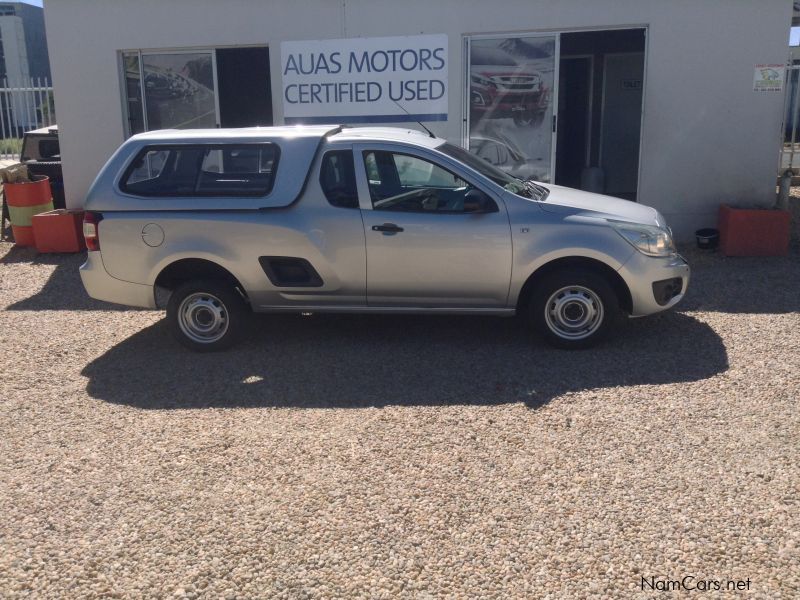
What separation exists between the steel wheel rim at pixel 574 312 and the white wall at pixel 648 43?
15.1ft

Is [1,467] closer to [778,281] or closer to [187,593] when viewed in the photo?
[187,593]

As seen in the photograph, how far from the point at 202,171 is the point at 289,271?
1103 mm

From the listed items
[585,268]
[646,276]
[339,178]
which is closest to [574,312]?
[585,268]

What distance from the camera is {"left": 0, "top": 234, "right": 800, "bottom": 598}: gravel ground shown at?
12.4 feet

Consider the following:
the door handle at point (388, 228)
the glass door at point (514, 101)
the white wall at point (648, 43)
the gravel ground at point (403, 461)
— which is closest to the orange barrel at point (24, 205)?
the white wall at point (648, 43)

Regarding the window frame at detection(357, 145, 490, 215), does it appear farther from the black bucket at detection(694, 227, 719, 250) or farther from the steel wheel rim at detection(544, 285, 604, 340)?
the black bucket at detection(694, 227, 719, 250)

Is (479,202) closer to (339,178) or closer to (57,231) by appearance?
(339,178)

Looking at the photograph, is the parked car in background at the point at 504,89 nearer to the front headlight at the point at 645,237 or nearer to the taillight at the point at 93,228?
the front headlight at the point at 645,237

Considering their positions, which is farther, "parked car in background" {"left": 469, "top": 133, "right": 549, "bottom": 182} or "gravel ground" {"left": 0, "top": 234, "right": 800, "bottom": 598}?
"parked car in background" {"left": 469, "top": 133, "right": 549, "bottom": 182}

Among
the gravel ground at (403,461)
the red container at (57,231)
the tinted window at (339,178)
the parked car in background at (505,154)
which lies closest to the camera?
the gravel ground at (403,461)

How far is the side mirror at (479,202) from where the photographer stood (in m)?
6.49

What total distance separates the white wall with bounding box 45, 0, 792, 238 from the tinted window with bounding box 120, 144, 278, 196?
4.51 m

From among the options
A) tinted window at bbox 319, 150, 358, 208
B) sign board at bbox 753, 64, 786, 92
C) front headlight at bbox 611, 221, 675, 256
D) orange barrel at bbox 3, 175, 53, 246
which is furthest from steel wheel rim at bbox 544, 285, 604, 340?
orange barrel at bbox 3, 175, 53, 246

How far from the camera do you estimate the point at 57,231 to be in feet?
36.0
